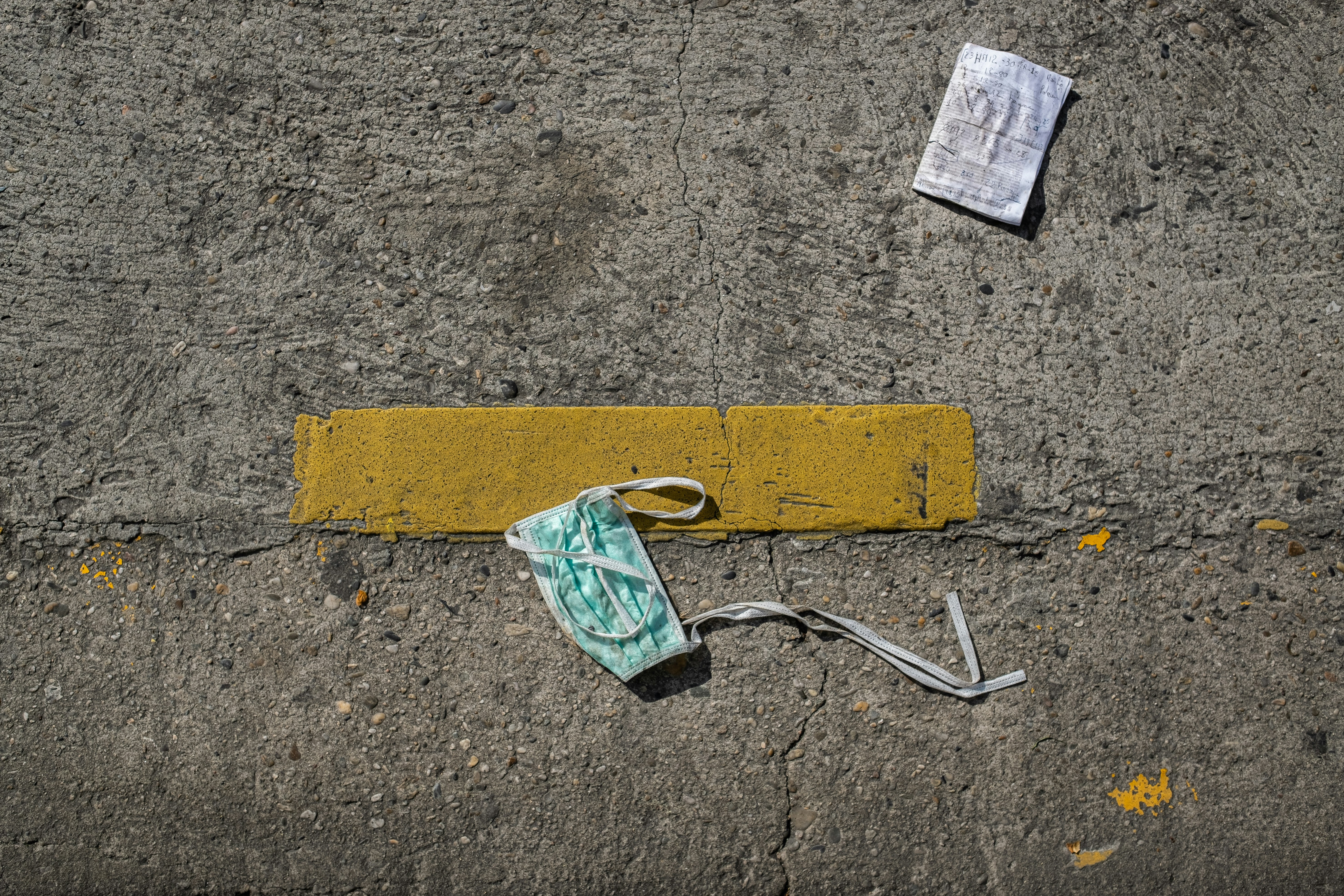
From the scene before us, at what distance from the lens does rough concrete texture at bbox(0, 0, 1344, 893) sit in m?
2.11

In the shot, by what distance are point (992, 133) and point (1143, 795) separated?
2067 millimetres

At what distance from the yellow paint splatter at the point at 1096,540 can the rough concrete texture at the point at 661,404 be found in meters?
0.03

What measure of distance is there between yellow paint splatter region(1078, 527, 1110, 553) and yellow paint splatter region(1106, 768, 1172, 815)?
2.22 ft

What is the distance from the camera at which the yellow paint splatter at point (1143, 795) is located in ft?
6.89

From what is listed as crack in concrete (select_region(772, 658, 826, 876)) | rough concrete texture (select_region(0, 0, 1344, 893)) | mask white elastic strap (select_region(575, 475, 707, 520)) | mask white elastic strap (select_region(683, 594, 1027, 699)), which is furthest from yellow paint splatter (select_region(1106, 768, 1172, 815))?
mask white elastic strap (select_region(575, 475, 707, 520))

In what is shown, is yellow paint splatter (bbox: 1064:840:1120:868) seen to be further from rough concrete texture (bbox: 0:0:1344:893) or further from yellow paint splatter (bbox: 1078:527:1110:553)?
yellow paint splatter (bbox: 1078:527:1110:553)

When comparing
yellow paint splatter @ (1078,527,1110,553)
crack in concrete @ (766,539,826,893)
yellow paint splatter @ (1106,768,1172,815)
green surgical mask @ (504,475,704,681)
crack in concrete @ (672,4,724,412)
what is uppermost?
crack in concrete @ (672,4,724,412)

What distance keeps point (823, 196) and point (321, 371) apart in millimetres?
1669

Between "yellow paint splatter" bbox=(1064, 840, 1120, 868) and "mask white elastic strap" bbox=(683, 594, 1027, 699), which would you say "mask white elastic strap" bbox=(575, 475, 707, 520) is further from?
"yellow paint splatter" bbox=(1064, 840, 1120, 868)

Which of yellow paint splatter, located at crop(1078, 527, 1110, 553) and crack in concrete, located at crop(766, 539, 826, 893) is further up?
yellow paint splatter, located at crop(1078, 527, 1110, 553)

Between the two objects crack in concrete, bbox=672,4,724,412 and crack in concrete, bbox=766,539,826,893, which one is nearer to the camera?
crack in concrete, bbox=766,539,826,893

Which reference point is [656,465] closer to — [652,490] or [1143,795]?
[652,490]

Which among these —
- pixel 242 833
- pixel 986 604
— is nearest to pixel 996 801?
pixel 986 604

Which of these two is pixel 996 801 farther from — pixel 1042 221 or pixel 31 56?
pixel 31 56
